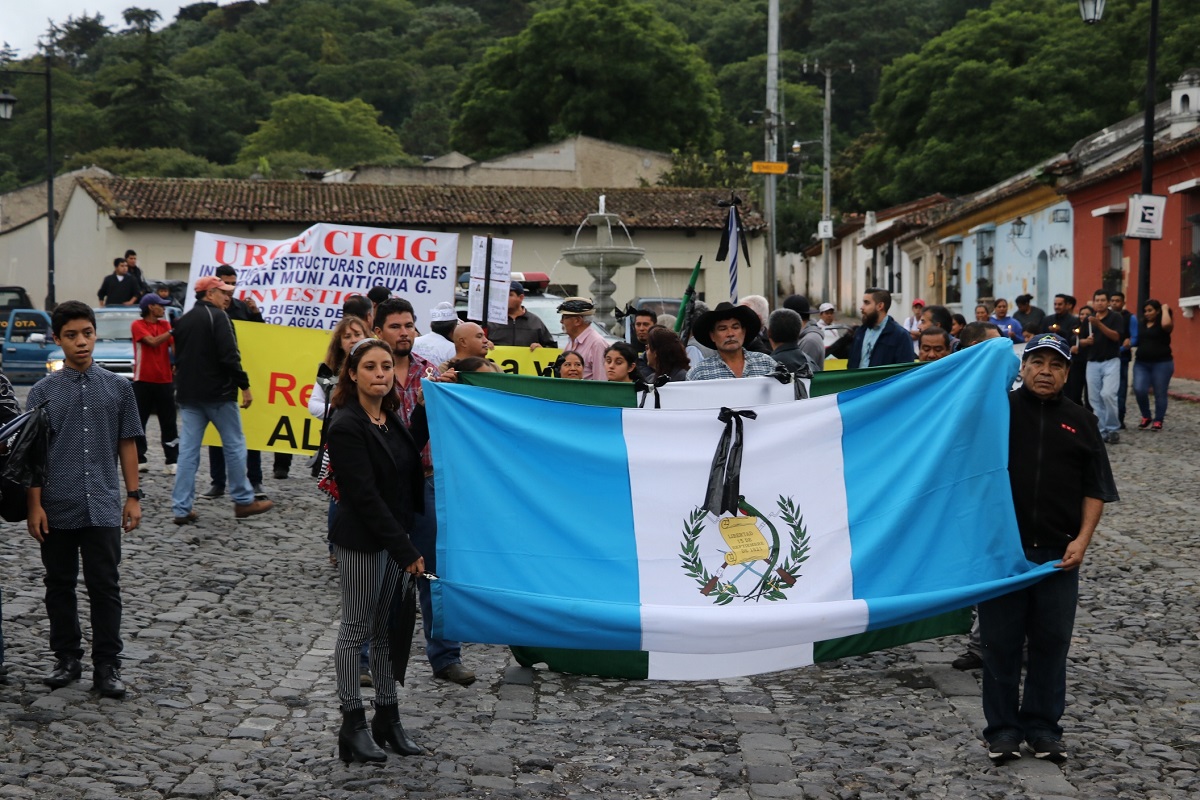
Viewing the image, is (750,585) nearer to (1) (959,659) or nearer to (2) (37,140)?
(1) (959,659)

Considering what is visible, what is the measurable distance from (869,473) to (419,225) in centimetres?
3790

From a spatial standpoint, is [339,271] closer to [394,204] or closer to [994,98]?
[394,204]

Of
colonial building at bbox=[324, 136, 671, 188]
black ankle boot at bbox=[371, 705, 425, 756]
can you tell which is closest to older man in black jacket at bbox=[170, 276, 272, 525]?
black ankle boot at bbox=[371, 705, 425, 756]

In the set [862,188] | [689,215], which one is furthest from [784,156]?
[689,215]

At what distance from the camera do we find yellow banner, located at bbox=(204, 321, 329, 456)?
460 inches

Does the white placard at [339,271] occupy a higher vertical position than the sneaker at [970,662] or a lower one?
higher

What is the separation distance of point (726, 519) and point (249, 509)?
6616 mm

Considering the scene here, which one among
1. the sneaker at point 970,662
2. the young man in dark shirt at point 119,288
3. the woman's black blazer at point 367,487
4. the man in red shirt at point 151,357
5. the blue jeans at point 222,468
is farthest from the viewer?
the young man in dark shirt at point 119,288

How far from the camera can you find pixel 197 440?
1100 cm

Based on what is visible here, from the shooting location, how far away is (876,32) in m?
87.9

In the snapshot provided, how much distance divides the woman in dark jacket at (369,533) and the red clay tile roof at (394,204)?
37441 mm

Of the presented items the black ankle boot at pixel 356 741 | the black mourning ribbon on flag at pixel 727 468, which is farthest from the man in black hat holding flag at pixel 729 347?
the black ankle boot at pixel 356 741

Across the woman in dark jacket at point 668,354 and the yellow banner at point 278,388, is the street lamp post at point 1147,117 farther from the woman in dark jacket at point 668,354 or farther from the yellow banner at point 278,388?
the woman in dark jacket at point 668,354

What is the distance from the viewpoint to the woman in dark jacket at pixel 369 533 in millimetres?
5363
